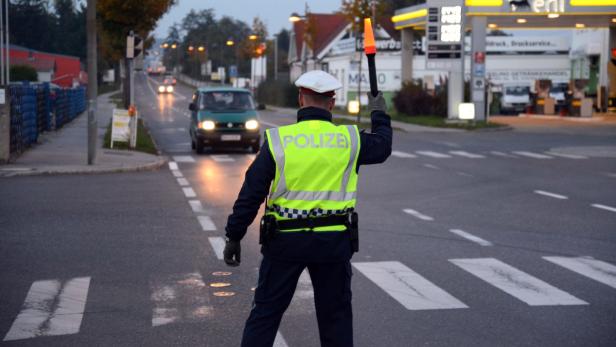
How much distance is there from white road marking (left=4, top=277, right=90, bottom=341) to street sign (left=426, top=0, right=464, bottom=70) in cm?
3602

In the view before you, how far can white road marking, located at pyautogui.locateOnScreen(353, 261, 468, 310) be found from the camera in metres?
8.12

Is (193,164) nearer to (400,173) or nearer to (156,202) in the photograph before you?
(400,173)

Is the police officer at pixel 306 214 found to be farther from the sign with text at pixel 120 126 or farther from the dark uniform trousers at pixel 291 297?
the sign with text at pixel 120 126

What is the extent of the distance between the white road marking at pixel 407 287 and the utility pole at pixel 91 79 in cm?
1226

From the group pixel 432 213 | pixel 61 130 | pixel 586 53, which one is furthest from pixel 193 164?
pixel 586 53

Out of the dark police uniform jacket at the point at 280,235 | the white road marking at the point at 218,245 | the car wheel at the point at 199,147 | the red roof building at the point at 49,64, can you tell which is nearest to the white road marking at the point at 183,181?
the white road marking at the point at 218,245

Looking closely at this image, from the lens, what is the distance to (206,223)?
13.1m

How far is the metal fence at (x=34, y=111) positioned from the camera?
77.2ft

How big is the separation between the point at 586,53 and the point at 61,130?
4032cm

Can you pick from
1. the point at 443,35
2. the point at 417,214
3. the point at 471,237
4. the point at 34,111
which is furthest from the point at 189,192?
the point at 443,35

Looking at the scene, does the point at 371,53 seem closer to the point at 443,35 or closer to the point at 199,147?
the point at 199,147

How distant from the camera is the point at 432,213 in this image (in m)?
14.3

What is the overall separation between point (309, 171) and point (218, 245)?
6.20 metres

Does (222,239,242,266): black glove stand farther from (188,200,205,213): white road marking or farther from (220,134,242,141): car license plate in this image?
(220,134,242,141): car license plate
